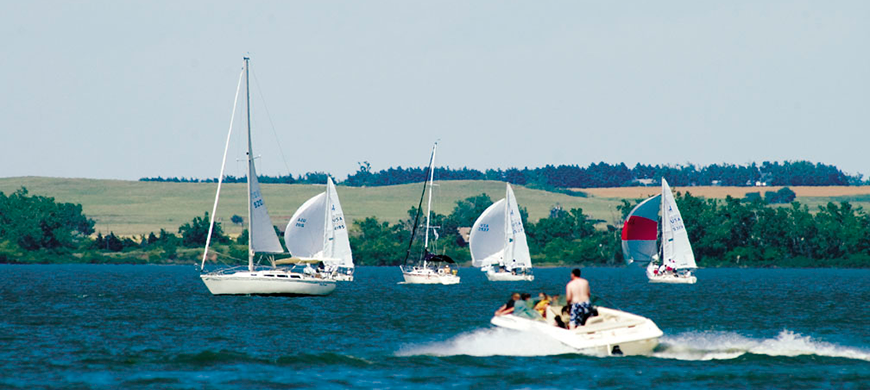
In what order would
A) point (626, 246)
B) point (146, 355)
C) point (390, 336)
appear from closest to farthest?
point (146, 355)
point (390, 336)
point (626, 246)

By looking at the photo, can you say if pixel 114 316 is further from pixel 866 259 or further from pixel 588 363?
pixel 866 259

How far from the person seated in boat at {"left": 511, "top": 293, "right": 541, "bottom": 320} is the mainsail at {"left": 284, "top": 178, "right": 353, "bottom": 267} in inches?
2370

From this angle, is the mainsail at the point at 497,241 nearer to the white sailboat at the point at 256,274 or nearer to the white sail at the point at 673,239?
the white sail at the point at 673,239

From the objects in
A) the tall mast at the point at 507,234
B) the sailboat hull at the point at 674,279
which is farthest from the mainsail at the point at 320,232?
the sailboat hull at the point at 674,279

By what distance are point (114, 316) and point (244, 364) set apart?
24.1 meters

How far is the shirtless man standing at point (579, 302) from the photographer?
35031 mm

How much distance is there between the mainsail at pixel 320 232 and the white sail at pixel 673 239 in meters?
31.6

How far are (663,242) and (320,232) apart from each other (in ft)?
115

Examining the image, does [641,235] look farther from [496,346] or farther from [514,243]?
[496,346]

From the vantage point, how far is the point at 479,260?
11969 centimetres

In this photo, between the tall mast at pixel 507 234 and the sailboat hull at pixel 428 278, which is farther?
the tall mast at pixel 507 234

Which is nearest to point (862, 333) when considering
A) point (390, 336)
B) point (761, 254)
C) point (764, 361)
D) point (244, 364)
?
point (764, 361)

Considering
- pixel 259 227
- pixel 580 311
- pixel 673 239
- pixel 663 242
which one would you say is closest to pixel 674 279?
pixel 673 239

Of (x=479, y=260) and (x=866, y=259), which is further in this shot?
(x=866, y=259)
